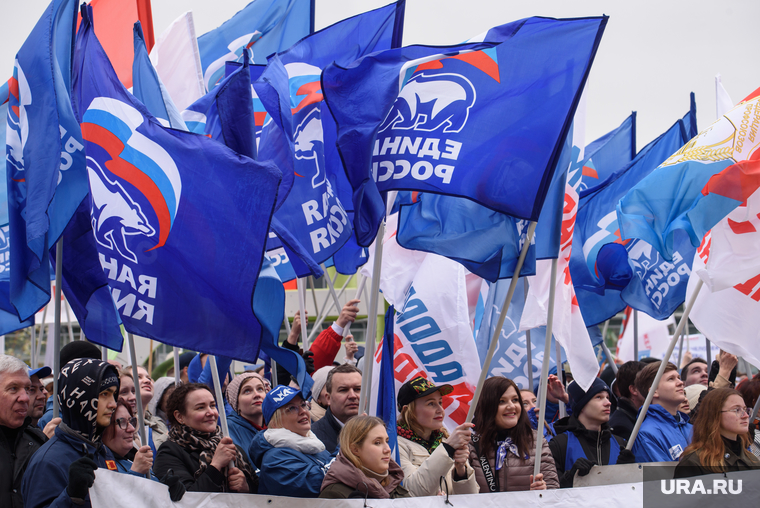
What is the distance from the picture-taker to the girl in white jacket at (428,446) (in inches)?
167

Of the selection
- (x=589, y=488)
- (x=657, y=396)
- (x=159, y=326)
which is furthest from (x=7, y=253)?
(x=657, y=396)

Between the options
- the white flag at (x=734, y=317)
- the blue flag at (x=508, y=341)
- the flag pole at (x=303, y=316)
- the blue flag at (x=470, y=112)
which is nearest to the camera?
the blue flag at (x=470, y=112)

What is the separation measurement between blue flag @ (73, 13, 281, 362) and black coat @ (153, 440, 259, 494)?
67cm

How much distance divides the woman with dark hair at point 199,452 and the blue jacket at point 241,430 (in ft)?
1.74

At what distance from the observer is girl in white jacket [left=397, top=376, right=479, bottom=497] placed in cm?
424

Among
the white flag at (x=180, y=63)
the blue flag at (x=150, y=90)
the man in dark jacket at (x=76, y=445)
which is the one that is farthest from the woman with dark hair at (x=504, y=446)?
the white flag at (x=180, y=63)

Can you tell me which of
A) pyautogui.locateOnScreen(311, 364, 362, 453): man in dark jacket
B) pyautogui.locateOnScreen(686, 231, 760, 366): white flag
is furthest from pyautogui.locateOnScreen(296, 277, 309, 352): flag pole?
pyautogui.locateOnScreen(686, 231, 760, 366): white flag

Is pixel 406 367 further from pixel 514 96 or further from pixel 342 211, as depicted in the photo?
pixel 514 96

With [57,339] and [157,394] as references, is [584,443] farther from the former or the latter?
[57,339]

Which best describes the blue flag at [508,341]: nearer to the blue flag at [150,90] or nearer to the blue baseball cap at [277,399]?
the blue baseball cap at [277,399]

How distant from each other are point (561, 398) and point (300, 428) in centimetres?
324

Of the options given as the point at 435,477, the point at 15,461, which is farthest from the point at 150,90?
the point at 435,477

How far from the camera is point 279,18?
27.7 ft

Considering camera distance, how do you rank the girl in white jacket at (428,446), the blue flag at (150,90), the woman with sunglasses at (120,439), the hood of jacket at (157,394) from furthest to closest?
the hood of jacket at (157,394), the blue flag at (150,90), the girl in white jacket at (428,446), the woman with sunglasses at (120,439)
